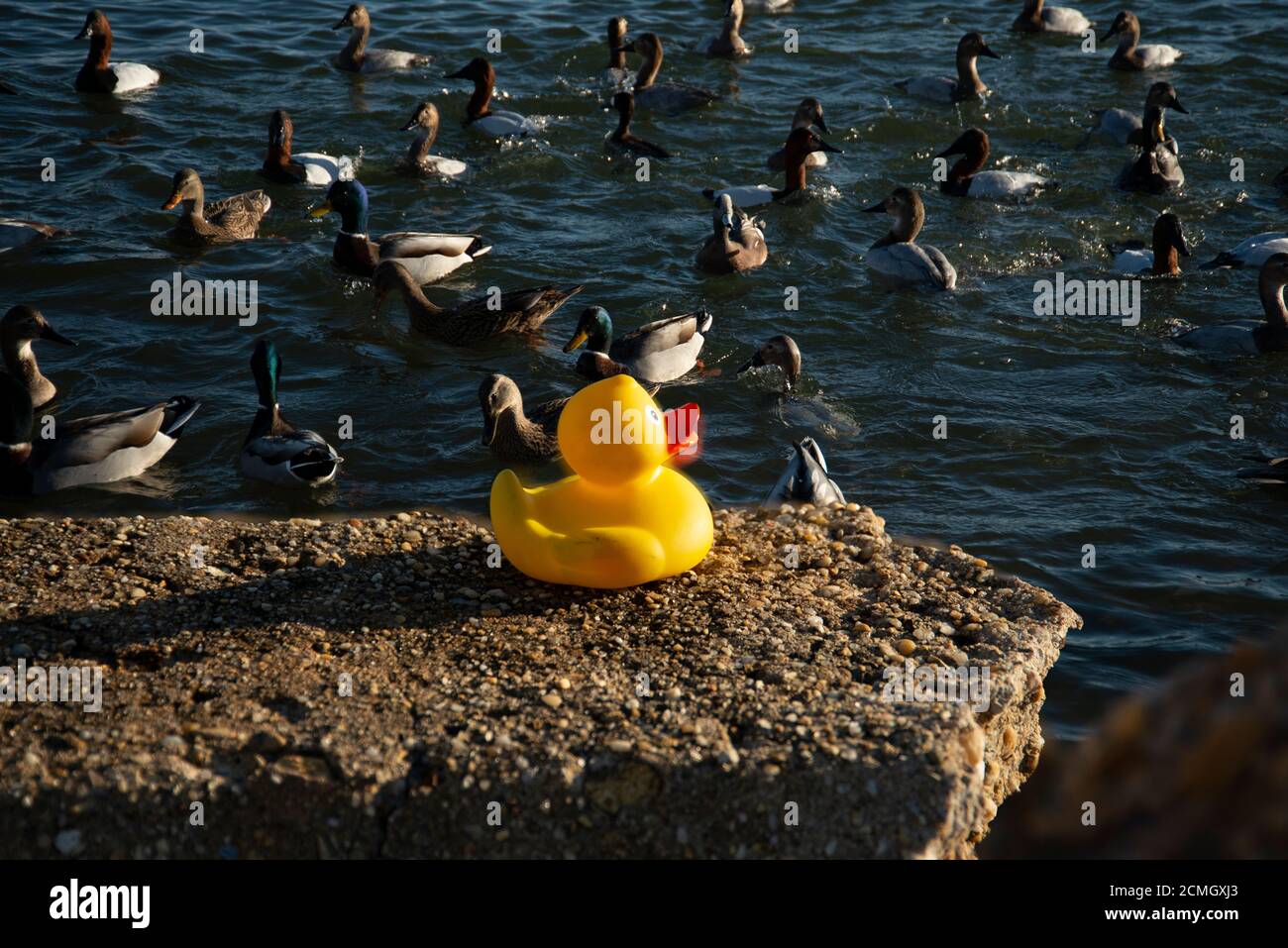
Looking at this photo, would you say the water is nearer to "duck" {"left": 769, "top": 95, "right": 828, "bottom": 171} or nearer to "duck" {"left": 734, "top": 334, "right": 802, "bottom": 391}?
"duck" {"left": 734, "top": 334, "right": 802, "bottom": 391}

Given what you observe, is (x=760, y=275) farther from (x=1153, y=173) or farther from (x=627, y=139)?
(x=1153, y=173)

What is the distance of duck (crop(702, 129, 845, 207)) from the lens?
13.8 meters

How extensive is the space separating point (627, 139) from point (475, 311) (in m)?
4.28

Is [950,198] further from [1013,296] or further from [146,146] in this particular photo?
[146,146]

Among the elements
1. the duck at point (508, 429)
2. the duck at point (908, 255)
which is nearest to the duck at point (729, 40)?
the duck at point (908, 255)

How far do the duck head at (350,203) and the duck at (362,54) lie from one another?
5.04m

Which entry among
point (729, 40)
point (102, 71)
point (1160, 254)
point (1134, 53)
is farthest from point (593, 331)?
point (1134, 53)

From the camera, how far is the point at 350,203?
12.2m

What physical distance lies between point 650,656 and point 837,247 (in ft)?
26.3

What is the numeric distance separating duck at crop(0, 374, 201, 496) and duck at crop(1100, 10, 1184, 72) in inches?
510

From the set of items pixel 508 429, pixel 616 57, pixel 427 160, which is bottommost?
pixel 508 429

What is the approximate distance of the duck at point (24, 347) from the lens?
995 centimetres

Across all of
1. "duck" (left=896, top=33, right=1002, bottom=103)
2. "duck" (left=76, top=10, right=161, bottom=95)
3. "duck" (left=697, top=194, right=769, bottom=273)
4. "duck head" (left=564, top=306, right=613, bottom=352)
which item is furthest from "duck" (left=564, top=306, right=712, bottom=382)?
"duck" (left=76, top=10, right=161, bottom=95)

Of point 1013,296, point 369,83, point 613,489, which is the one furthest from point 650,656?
point 369,83
